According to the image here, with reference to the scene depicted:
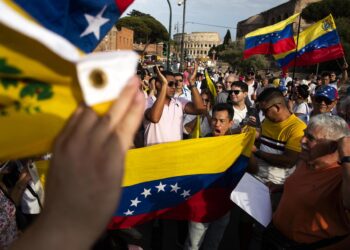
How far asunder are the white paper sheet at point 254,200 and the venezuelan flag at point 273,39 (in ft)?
19.9

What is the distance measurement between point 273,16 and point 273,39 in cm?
6474

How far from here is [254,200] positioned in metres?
2.73

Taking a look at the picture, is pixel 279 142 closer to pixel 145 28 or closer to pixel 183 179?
pixel 183 179

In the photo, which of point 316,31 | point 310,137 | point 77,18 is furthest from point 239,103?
point 77,18

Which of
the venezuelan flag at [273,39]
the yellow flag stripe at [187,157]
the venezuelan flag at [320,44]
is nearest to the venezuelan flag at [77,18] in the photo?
the yellow flag stripe at [187,157]

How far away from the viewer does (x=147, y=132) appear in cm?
395

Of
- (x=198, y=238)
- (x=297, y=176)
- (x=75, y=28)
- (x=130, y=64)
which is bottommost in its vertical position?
(x=198, y=238)

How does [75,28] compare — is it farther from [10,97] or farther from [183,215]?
[183,215]

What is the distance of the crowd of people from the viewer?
71 centimetres

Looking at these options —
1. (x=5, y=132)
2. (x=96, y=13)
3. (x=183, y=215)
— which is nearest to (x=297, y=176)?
(x=183, y=215)

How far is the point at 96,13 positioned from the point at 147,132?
8.36ft

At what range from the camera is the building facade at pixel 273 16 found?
59078 mm

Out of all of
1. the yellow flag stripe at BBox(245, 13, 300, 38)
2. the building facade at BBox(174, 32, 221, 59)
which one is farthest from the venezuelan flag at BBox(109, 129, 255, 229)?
the building facade at BBox(174, 32, 221, 59)

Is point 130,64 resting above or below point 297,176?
above
